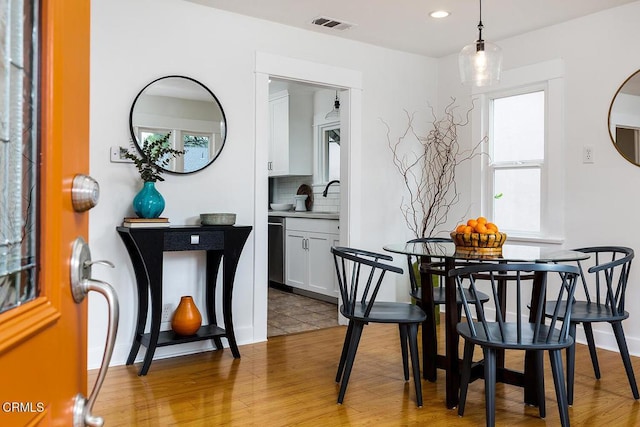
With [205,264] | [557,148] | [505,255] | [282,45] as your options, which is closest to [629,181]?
[557,148]

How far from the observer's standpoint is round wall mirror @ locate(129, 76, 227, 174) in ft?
11.4

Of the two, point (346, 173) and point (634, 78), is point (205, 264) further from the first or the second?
point (634, 78)

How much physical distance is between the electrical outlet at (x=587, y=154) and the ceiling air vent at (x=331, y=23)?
2026 mm

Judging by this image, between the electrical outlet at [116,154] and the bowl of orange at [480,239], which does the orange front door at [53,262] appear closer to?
the bowl of orange at [480,239]

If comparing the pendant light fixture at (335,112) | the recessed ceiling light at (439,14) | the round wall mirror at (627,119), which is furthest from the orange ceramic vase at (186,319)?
the pendant light fixture at (335,112)

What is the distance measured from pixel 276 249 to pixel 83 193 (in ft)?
18.5

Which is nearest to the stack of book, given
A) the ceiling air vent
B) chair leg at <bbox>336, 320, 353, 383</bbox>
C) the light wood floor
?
the light wood floor

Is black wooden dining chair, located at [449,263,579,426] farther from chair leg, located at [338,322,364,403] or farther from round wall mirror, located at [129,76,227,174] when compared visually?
round wall mirror, located at [129,76,227,174]

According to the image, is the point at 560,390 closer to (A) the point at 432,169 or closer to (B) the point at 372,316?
(B) the point at 372,316

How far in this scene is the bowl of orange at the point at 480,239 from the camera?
2717 mm

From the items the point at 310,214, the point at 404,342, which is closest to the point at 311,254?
the point at 310,214

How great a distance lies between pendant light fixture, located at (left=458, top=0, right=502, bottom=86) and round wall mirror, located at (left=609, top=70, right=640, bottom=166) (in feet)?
4.73

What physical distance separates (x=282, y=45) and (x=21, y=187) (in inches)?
150

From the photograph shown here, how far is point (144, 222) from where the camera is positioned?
3221mm
